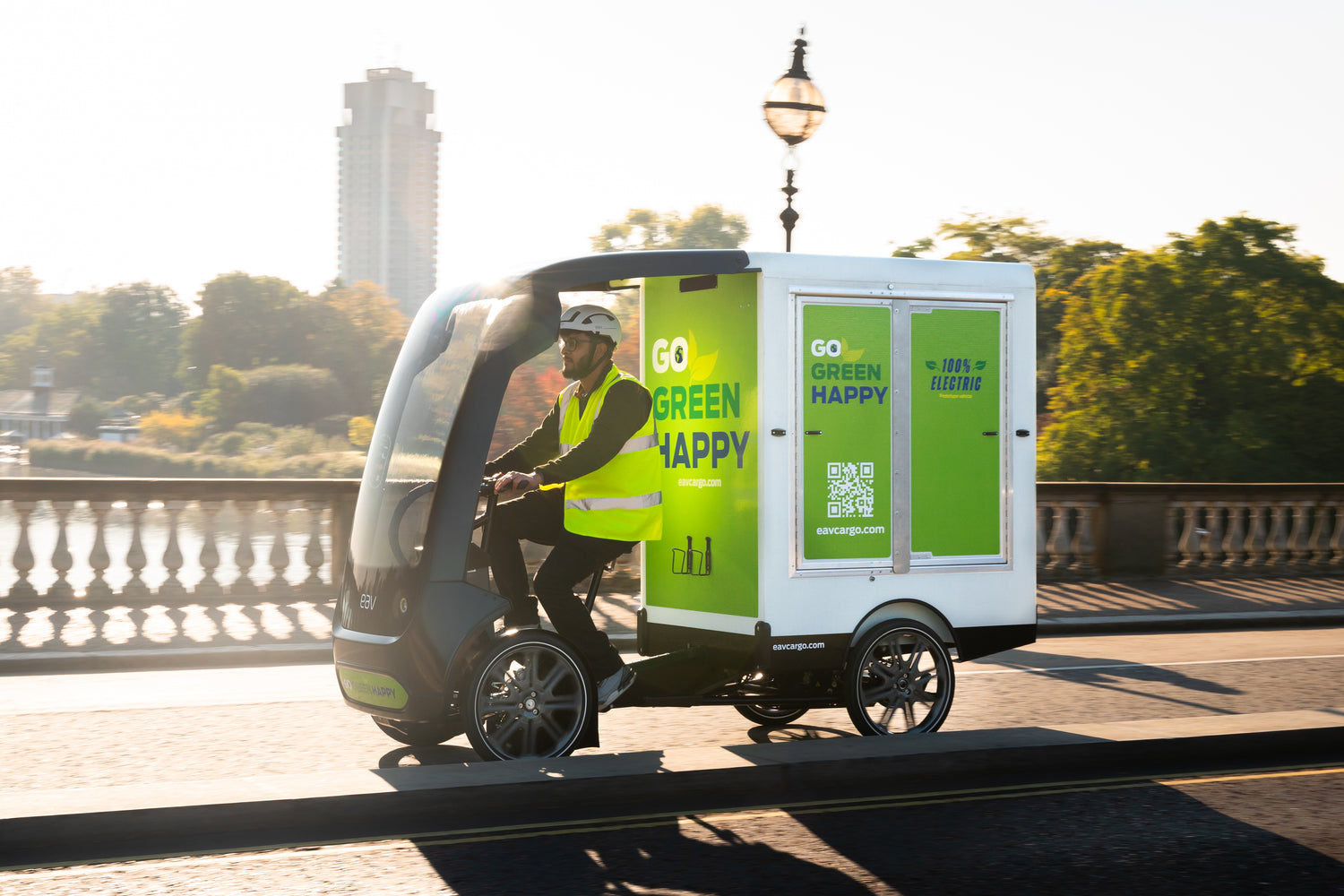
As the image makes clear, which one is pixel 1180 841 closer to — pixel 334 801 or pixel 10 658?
pixel 334 801

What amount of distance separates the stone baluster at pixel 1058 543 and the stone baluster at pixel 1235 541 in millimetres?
2213

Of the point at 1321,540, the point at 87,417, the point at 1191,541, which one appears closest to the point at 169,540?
the point at 1191,541

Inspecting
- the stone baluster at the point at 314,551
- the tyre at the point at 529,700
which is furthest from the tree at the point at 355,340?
the tyre at the point at 529,700

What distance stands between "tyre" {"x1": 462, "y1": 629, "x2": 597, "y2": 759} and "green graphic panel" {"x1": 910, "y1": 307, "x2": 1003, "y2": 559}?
1.89 metres

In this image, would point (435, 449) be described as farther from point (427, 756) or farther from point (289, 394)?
point (289, 394)

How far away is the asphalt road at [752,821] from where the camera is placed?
4.53 meters

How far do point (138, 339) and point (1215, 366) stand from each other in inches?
1682

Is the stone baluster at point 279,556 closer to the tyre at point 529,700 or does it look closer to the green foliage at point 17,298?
the tyre at point 529,700

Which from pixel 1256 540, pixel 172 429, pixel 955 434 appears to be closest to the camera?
pixel 955 434

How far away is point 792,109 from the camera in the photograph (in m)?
12.6

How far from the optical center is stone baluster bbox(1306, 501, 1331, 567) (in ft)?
54.9

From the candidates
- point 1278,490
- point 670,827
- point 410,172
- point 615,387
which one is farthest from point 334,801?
point 410,172

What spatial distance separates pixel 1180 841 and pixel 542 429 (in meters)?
3.38

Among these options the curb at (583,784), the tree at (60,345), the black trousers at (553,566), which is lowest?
the curb at (583,784)
